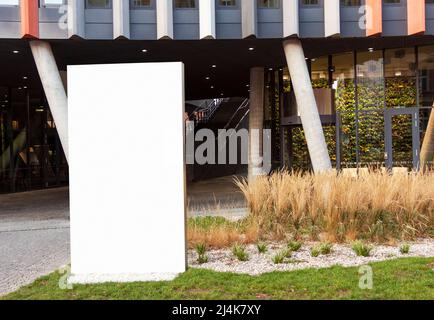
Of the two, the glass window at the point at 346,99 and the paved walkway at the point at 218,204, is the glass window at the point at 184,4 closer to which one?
the paved walkway at the point at 218,204

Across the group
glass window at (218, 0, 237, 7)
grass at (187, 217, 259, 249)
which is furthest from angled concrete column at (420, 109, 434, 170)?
grass at (187, 217, 259, 249)

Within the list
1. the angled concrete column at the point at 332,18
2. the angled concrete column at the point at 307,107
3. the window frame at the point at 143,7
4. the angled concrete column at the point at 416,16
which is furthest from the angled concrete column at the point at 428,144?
the window frame at the point at 143,7

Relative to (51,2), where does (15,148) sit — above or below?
below

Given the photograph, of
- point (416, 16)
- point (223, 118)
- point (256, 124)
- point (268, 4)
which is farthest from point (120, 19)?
point (223, 118)

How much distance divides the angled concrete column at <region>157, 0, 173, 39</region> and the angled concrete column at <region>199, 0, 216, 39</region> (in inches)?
33.7

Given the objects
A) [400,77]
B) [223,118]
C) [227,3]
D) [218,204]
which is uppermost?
[227,3]

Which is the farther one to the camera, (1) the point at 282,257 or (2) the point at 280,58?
(2) the point at 280,58

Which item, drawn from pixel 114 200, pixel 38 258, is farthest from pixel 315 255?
pixel 38 258

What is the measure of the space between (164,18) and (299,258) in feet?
29.5

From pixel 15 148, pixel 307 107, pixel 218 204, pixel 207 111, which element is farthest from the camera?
pixel 207 111

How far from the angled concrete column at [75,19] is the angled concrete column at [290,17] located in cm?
574

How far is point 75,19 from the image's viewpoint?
12.6 metres

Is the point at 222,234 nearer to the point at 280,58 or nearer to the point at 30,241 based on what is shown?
the point at 30,241
